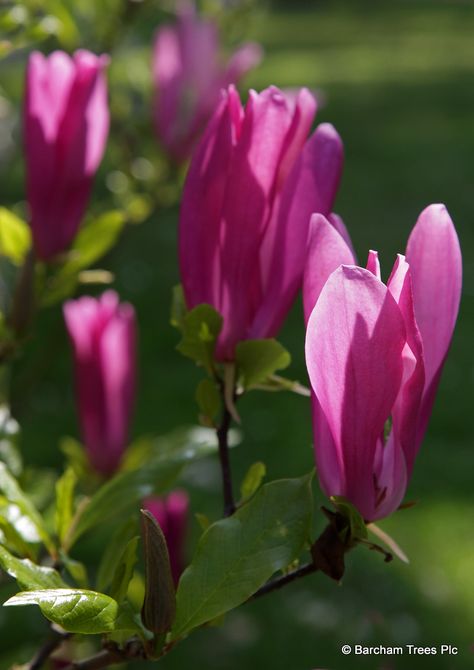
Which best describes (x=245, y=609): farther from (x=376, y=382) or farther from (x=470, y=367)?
(x=376, y=382)

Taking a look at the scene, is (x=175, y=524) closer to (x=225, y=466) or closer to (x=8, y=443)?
(x=8, y=443)

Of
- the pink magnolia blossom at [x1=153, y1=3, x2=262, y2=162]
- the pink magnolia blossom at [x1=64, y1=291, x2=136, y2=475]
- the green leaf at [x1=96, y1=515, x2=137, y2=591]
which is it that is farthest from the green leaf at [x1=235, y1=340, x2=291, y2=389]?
the pink magnolia blossom at [x1=153, y1=3, x2=262, y2=162]

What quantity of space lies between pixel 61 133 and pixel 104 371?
1.32ft

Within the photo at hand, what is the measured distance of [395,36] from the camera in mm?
12594

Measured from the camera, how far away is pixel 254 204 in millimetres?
679

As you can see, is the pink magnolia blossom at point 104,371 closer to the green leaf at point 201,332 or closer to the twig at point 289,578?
the green leaf at point 201,332

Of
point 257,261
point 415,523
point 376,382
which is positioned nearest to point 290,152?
point 257,261

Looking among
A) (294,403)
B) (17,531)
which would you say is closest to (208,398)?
(17,531)

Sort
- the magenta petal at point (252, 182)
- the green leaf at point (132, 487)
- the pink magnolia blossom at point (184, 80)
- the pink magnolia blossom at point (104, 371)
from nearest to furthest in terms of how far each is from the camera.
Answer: the magenta petal at point (252, 182) < the green leaf at point (132, 487) < the pink magnolia blossom at point (104, 371) < the pink magnolia blossom at point (184, 80)

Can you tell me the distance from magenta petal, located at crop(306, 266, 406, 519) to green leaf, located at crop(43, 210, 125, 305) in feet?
1.27

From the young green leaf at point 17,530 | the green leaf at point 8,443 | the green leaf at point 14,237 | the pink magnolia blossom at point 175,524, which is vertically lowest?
the pink magnolia blossom at point 175,524

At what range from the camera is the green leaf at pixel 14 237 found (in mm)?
950

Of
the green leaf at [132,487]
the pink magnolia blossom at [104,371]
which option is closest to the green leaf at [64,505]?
the green leaf at [132,487]

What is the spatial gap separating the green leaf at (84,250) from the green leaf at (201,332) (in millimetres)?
238
